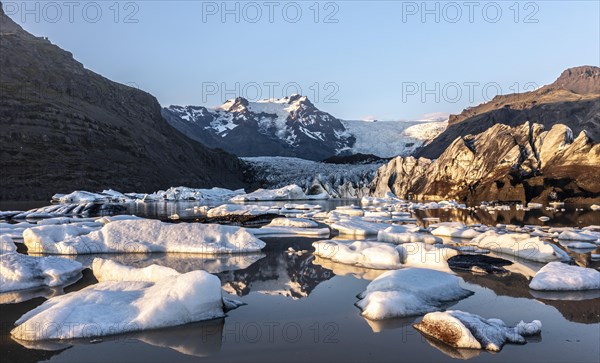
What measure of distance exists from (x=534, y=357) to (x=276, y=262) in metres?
8.44

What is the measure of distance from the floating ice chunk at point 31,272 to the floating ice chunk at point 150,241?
3.27 metres

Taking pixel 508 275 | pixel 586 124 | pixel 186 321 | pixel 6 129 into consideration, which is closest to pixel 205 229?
pixel 186 321

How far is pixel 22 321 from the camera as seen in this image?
25.6ft

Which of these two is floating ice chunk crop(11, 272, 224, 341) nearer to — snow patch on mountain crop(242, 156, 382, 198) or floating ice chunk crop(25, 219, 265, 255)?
floating ice chunk crop(25, 219, 265, 255)

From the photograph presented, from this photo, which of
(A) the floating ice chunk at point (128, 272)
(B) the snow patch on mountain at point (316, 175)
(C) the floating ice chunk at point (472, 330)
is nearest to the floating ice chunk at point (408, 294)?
(C) the floating ice chunk at point (472, 330)

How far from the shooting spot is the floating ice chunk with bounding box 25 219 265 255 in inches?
604

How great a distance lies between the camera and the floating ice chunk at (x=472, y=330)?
691 cm

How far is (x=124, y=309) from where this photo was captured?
787 centimetres

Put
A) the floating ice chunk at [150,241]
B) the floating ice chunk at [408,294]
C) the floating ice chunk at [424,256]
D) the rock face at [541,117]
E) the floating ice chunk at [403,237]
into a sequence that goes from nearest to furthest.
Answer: the floating ice chunk at [408,294] < the floating ice chunk at [424,256] < the floating ice chunk at [150,241] < the floating ice chunk at [403,237] < the rock face at [541,117]

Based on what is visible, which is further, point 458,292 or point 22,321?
point 458,292

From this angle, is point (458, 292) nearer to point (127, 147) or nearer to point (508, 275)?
point (508, 275)

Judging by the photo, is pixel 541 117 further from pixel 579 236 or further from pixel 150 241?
pixel 150 241

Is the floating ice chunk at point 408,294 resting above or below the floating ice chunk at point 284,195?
below

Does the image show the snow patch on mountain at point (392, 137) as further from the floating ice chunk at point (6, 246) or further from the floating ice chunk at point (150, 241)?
the floating ice chunk at point (6, 246)
